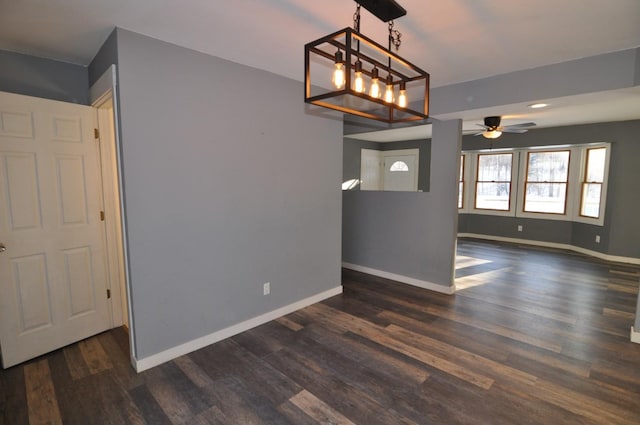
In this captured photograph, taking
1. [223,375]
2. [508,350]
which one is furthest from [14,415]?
[508,350]

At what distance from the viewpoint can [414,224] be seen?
441cm

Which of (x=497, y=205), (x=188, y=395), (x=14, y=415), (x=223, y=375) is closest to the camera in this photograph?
(x=14, y=415)

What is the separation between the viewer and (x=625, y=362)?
255 centimetres

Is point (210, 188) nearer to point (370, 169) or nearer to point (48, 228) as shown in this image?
point (48, 228)

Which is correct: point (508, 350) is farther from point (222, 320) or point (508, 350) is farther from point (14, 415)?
point (14, 415)

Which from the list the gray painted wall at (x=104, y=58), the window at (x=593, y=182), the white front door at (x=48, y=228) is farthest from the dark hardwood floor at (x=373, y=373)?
the window at (x=593, y=182)

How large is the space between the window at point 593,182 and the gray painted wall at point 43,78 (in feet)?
26.3

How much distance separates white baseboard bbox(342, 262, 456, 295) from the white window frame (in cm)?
411

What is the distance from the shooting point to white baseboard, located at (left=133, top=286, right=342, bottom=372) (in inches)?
96.1

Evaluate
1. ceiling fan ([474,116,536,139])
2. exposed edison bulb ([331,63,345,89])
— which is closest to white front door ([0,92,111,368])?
exposed edison bulb ([331,63,345,89])

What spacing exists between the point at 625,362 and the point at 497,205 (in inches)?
215

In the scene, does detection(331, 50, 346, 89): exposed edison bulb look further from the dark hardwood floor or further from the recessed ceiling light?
the recessed ceiling light

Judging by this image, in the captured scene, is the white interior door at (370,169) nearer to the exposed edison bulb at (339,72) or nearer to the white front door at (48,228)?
the white front door at (48,228)

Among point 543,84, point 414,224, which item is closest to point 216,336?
point 414,224
